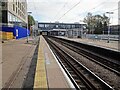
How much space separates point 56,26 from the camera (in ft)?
553

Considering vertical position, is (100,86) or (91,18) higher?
(91,18)

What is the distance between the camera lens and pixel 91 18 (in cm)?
13025

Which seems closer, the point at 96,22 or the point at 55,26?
the point at 96,22

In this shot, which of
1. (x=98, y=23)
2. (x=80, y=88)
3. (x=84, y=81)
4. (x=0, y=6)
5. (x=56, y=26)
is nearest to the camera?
(x=80, y=88)

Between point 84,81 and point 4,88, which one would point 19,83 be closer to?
point 4,88

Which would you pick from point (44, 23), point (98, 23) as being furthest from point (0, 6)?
point (44, 23)

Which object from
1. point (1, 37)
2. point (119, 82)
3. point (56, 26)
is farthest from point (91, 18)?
point (119, 82)

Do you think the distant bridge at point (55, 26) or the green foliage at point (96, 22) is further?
the distant bridge at point (55, 26)

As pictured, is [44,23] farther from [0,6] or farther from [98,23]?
[0,6]

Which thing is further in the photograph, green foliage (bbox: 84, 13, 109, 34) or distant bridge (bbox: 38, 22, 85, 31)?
distant bridge (bbox: 38, 22, 85, 31)

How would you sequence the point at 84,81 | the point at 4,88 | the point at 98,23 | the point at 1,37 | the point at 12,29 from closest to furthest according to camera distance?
the point at 4,88, the point at 84,81, the point at 1,37, the point at 12,29, the point at 98,23

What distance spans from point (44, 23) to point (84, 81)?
157588 millimetres

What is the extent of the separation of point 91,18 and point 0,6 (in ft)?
254

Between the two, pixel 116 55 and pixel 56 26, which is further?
pixel 56 26
